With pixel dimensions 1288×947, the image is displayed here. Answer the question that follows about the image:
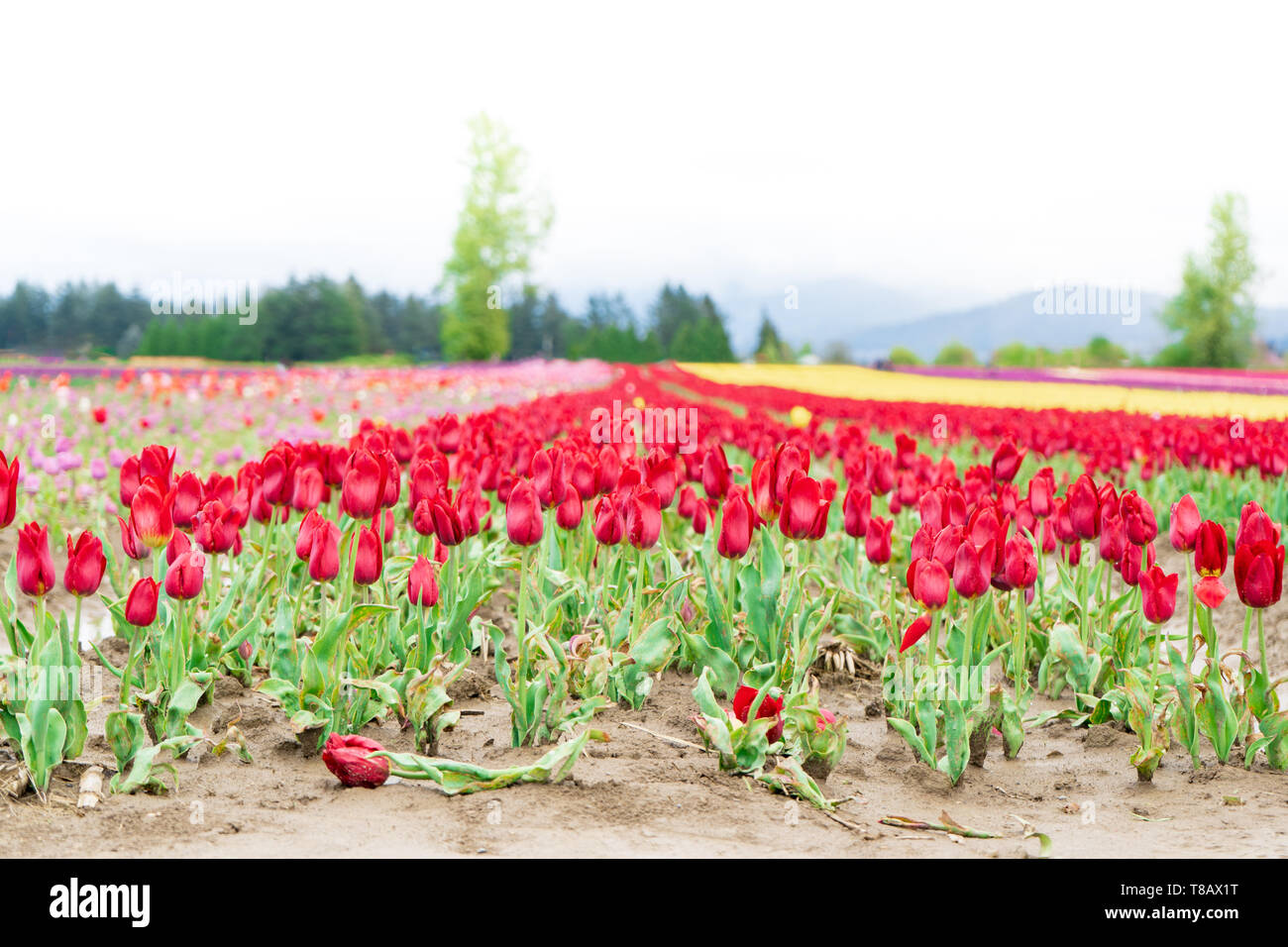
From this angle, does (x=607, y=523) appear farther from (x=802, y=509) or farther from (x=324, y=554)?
(x=324, y=554)

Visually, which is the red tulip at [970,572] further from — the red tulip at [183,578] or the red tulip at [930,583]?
the red tulip at [183,578]

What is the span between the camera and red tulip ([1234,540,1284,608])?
3016 mm

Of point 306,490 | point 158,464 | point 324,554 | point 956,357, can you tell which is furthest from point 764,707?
point 956,357

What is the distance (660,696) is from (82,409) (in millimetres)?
9824

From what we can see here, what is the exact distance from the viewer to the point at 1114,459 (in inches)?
295

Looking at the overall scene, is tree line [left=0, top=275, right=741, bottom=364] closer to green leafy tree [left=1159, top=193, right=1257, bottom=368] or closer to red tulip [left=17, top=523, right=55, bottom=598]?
green leafy tree [left=1159, top=193, right=1257, bottom=368]

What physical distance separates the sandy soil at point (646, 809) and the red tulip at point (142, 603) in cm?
40

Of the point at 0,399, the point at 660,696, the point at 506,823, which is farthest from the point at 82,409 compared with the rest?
the point at 506,823

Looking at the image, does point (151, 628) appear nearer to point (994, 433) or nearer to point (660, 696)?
point (660, 696)

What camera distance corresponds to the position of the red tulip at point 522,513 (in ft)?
10.6

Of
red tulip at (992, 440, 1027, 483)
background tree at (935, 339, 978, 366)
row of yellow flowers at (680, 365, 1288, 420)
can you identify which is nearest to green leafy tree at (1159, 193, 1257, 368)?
background tree at (935, 339, 978, 366)

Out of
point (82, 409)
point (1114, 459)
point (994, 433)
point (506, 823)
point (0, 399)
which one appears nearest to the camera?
point (506, 823)

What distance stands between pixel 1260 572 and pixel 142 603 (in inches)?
119
